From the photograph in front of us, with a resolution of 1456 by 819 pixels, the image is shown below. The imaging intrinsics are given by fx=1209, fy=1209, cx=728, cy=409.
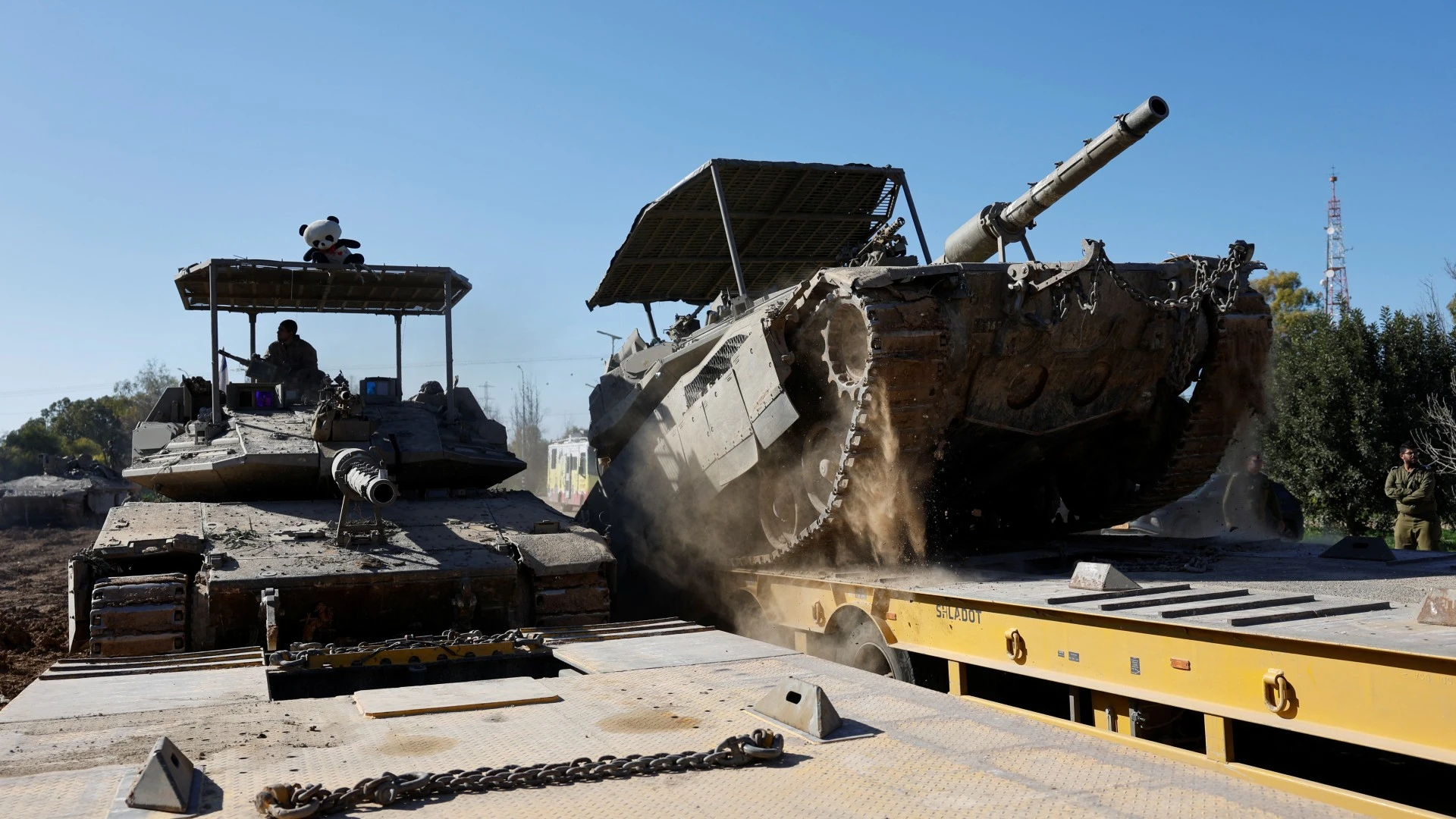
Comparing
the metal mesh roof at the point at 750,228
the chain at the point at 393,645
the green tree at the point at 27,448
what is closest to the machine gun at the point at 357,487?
the chain at the point at 393,645

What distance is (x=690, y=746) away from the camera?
454cm

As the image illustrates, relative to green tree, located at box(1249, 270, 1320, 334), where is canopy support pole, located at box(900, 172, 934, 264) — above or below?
below

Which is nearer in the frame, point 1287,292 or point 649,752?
point 649,752

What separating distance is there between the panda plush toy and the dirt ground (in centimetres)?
454

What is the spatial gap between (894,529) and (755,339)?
1889mm

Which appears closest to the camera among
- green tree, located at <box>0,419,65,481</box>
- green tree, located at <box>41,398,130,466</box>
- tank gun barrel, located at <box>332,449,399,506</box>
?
tank gun barrel, located at <box>332,449,399,506</box>

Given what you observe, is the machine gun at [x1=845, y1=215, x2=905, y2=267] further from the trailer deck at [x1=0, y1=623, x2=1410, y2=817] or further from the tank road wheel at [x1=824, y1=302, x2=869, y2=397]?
the trailer deck at [x1=0, y1=623, x2=1410, y2=817]

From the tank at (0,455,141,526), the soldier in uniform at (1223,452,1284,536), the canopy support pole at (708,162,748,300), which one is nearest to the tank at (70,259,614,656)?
the canopy support pole at (708,162,748,300)

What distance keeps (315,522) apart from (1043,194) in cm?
649

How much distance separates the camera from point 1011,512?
11.4m

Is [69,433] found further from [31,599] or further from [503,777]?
[503,777]

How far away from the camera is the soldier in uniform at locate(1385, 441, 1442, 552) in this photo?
11.8 metres

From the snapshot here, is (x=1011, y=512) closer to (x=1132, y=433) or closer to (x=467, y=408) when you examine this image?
(x=1132, y=433)

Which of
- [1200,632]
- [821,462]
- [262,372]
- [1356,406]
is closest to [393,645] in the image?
[821,462]
